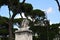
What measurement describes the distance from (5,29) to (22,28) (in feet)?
95.7

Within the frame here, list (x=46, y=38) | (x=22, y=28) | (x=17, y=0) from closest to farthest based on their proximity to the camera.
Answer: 1. (x=22, y=28)
2. (x=17, y=0)
3. (x=46, y=38)

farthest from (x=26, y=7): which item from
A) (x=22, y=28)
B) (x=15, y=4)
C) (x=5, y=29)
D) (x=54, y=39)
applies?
(x=22, y=28)

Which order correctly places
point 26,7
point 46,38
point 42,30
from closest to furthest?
point 26,7 → point 46,38 → point 42,30

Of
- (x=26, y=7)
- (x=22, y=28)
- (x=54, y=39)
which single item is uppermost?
(x=26, y=7)

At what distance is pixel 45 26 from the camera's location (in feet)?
126

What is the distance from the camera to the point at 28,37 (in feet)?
38.9

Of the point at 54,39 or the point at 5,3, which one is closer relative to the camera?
the point at 5,3

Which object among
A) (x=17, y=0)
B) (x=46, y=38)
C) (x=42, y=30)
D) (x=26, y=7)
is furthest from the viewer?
(x=42, y=30)

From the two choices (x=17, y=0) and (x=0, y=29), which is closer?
(x=17, y=0)

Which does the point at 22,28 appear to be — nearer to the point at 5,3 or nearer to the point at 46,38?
the point at 5,3

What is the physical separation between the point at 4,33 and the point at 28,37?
3030 cm

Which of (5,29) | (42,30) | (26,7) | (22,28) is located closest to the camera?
(22,28)

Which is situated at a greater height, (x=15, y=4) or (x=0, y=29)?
(x=15, y=4)

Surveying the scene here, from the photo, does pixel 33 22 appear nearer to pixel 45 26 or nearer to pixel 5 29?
pixel 45 26
